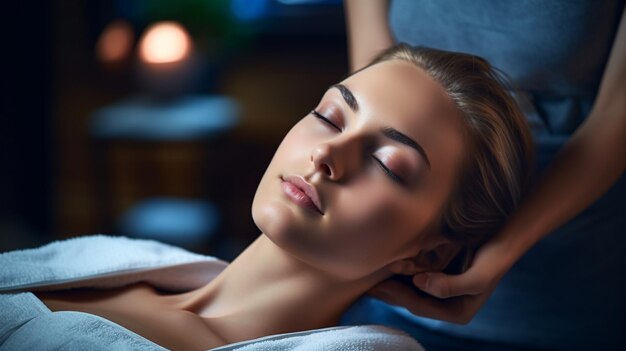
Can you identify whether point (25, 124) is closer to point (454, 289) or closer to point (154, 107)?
point (154, 107)

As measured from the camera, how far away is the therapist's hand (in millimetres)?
1021

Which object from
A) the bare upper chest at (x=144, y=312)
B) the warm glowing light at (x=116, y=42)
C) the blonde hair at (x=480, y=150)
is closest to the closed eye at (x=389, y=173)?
the blonde hair at (x=480, y=150)

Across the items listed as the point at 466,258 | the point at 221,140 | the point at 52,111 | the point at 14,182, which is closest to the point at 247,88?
the point at 221,140

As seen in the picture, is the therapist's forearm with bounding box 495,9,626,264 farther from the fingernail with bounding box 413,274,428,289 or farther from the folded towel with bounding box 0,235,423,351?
the folded towel with bounding box 0,235,423,351

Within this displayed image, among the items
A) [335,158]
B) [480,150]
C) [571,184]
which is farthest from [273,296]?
[571,184]

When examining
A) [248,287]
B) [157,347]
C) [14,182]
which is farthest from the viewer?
[14,182]

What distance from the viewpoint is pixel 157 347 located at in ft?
2.81

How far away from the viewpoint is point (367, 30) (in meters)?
1.30

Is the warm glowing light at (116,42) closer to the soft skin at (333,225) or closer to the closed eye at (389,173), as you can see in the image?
the soft skin at (333,225)

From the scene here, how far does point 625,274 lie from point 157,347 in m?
0.76

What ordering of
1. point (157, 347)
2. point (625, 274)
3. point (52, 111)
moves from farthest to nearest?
point (52, 111) < point (625, 274) < point (157, 347)

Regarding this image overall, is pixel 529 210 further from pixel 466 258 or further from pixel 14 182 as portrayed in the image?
pixel 14 182

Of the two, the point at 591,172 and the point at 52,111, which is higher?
the point at 591,172

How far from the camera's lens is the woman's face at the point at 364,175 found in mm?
920
